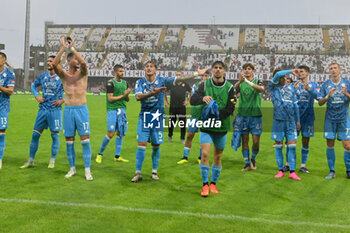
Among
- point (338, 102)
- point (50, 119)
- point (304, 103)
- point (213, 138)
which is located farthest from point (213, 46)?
point (213, 138)

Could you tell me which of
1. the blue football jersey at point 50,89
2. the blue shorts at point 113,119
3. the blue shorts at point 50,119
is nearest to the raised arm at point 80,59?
the blue football jersey at point 50,89

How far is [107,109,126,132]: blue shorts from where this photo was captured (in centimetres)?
827

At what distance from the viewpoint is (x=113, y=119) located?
8.32 meters

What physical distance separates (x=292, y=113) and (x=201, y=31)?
5019 cm

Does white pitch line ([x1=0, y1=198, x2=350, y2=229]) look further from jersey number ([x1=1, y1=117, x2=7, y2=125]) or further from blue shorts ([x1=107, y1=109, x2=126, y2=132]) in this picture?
blue shorts ([x1=107, y1=109, x2=126, y2=132])

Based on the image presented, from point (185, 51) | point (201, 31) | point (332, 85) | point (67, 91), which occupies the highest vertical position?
point (201, 31)

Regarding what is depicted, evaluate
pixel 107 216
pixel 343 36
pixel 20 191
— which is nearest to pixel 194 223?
pixel 107 216

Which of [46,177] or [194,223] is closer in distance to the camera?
[194,223]

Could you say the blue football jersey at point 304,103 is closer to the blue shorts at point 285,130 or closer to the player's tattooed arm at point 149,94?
the blue shorts at point 285,130

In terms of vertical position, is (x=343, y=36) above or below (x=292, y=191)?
above

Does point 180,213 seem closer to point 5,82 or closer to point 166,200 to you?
point 166,200

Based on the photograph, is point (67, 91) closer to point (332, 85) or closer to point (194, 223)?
point (194, 223)

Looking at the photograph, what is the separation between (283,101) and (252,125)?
86 cm

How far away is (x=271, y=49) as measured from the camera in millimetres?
53875
